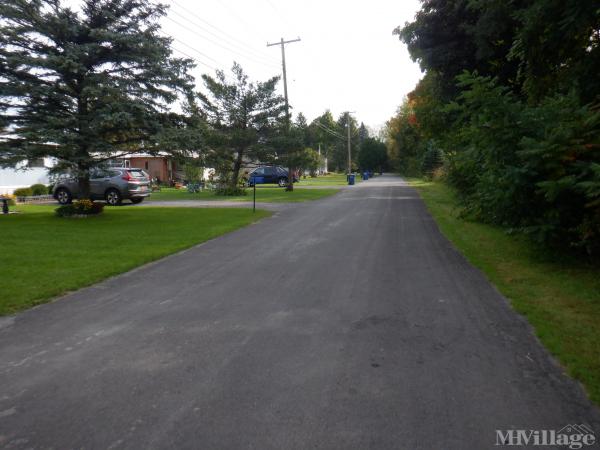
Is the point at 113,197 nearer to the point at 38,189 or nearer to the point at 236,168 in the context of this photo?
the point at 38,189

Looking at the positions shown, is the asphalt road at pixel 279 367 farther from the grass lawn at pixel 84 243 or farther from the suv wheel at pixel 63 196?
the suv wheel at pixel 63 196

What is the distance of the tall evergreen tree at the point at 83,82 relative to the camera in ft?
41.9

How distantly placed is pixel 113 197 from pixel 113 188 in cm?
45

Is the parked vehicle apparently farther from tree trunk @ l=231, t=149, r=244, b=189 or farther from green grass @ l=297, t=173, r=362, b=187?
tree trunk @ l=231, t=149, r=244, b=189

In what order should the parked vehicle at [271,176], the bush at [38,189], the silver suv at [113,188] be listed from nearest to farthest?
the silver suv at [113,188] → the bush at [38,189] → the parked vehicle at [271,176]

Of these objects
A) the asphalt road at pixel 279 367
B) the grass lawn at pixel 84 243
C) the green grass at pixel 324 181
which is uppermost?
the grass lawn at pixel 84 243

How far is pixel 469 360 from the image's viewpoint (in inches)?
152

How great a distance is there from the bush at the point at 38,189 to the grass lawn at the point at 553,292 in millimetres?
23641

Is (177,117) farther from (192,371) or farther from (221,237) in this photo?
(192,371)

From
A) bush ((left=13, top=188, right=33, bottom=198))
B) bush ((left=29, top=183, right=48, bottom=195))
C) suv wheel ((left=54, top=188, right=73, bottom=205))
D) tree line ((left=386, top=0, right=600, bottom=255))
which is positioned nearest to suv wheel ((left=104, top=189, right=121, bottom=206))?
suv wheel ((left=54, top=188, right=73, bottom=205))

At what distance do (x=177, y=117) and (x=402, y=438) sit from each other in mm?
14376

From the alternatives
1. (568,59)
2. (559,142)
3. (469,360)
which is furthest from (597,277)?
(568,59)

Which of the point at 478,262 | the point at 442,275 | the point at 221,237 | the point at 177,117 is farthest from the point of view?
the point at 177,117

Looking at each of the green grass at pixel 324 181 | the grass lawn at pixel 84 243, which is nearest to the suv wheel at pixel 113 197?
the grass lawn at pixel 84 243
